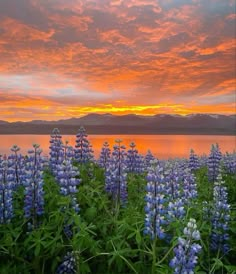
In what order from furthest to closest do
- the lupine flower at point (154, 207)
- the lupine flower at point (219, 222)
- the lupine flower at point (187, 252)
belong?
1. the lupine flower at point (219, 222)
2. the lupine flower at point (154, 207)
3. the lupine flower at point (187, 252)

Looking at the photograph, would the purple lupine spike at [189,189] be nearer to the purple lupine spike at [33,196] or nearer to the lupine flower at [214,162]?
the purple lupine spike at [33,196]

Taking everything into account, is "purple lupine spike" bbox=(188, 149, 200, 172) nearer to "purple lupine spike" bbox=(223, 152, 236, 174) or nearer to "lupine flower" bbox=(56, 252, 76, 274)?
"purple lupine spike" bbox=(223, 152, 236, 174)

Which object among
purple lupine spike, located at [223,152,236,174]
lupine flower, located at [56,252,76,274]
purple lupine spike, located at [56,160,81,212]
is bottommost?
lupine flower, located at [56,252,76,274]

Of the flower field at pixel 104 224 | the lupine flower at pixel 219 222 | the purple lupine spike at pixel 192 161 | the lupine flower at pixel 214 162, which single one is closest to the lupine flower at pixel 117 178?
the flower field at pixel 104 224

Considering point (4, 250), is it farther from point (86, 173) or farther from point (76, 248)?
point (86, 173)

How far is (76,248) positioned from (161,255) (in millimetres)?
1140

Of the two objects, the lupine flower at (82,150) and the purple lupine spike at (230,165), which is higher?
the lupine flower at (82,150)

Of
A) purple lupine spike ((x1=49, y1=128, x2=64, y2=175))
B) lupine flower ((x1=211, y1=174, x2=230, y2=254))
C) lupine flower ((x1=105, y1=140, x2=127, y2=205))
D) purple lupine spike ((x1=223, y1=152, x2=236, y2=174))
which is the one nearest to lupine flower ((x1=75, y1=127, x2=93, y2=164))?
purple lupine spike ((x1=49, y1=128, x2=64, y2=175))

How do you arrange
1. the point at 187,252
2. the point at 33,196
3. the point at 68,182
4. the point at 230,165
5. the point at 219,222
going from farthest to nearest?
the point at 230,165 < the point at 219,222 < the point at 33,196 < the point at 68,182 < the point at 187,252

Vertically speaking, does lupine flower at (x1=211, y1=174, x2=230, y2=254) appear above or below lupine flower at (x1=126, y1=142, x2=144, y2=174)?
below

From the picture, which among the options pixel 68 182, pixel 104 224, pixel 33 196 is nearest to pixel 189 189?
pixel 104 224

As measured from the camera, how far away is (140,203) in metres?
6.81

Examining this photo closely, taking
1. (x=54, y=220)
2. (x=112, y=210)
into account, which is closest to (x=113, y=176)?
(x=112, y=210)

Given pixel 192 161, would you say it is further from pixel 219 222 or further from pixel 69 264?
pixel 69 264
